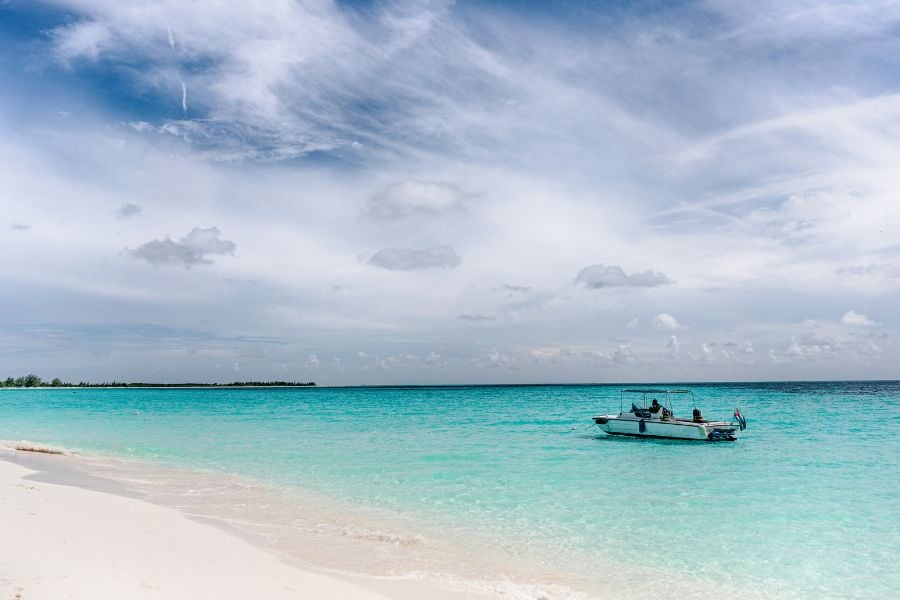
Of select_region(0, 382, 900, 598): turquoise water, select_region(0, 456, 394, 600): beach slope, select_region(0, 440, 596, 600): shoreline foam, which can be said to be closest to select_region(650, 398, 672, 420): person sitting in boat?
select_region(0, 382, 900, 598): turquoise water

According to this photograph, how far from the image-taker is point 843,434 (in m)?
32.4

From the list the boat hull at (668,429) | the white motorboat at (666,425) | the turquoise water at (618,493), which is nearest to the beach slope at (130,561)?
the turquoise water at (618,493)

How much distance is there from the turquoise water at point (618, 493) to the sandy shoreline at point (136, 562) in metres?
3.81

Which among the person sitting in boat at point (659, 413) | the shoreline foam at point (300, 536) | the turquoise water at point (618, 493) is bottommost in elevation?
the turquoise water at point (618, 493)

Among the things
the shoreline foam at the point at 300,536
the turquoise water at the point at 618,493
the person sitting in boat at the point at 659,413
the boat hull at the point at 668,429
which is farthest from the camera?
the person sitting in boat at the point at 659,413

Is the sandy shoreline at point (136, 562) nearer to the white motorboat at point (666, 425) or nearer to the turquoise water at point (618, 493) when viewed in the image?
the turquoise water at point (618, 493)

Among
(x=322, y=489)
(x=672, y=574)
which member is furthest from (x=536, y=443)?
(x=672, y=574)

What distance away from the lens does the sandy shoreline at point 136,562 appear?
7383 millimetres

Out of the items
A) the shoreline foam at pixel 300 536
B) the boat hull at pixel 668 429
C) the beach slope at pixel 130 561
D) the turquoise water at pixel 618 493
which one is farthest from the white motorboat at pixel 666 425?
the beach slope at pixel 130 561

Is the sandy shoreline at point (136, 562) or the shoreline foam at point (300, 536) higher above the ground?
the sandy shoreline at point (136, 562)

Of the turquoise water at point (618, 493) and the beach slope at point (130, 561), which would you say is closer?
the beach slope at point (130, 561)

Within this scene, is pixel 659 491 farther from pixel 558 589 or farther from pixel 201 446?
pixel 201 446

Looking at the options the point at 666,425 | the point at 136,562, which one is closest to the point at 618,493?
the point at 136,562

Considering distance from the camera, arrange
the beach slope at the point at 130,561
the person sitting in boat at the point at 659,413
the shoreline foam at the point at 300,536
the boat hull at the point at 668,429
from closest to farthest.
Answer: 1. the beach slope at the point at 130,561
2. the shoreline foam at the point at 300,536
3. the boat hull at the point at 668,429
4. the person sitting in boat at the point at 659,413
